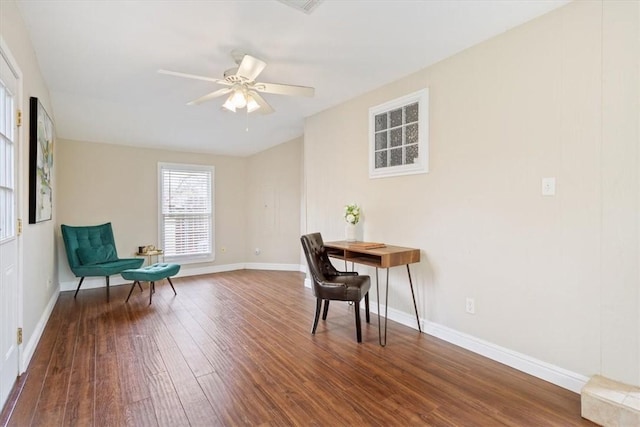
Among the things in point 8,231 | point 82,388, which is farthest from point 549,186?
point 8,231

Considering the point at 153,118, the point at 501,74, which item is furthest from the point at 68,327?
the point at 501,74

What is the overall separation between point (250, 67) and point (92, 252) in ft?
12.2

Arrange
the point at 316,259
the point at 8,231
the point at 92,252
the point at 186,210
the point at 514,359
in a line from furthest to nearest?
the point at 186,210
the point at 92,252
the point at 316,259
the point at 514,359
the point at 8,231

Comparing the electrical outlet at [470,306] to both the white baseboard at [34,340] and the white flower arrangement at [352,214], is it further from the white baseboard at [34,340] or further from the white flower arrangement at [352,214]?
the white baseboard at [34,340]

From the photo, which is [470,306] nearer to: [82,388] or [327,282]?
[327,282]

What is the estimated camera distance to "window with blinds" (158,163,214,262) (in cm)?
557

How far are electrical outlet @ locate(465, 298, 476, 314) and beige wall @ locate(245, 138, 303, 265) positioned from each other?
12.2 feet

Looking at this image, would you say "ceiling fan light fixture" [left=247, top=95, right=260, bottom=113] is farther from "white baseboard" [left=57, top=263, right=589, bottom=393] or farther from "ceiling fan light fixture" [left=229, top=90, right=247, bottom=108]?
"white baseboard" [left=57, top=263, right=589, bottom=393]

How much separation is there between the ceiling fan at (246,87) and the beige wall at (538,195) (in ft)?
4.18

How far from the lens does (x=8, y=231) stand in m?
2.00

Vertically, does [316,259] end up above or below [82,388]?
above

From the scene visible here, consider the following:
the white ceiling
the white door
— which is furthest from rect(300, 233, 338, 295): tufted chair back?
the white door

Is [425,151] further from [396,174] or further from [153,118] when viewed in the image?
[153,118]

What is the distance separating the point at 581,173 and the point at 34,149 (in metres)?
4.08
